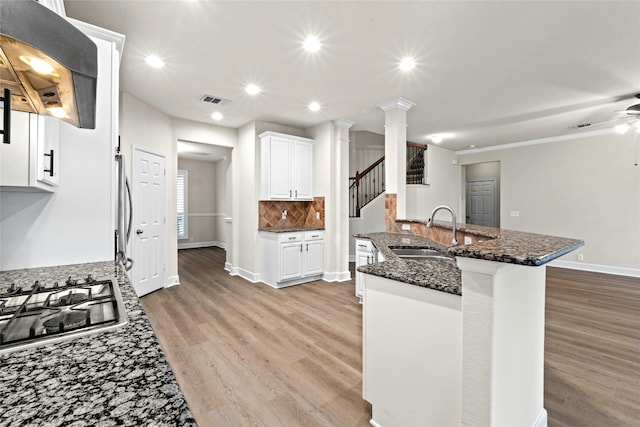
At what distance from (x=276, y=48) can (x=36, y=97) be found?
2.01 m

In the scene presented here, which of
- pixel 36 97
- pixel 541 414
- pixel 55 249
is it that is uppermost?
pixel 36 97

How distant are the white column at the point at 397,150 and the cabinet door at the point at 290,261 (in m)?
1.71

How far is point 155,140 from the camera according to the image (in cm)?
420

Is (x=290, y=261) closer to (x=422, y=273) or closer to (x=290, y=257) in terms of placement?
(x=290, y=257)

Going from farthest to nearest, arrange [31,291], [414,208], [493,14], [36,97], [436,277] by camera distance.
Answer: [414,208] < [493,14] < [436,277] < [31,291] < [36,97]

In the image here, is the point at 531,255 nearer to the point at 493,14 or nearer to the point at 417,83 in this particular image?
the point at 493,14

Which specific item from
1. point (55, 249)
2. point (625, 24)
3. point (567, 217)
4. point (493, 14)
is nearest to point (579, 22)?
point (625, 24)

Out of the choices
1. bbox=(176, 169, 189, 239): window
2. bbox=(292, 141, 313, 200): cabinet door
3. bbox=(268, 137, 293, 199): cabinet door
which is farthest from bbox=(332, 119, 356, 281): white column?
bbox=(176, 169, 189, 239): window

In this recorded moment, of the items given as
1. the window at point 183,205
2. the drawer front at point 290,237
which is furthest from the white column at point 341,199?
the window at point 183,205

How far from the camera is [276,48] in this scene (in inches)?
102

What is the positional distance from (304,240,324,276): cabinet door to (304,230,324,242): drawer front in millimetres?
66

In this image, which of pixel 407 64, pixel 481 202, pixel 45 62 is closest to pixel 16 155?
pixel 45 62

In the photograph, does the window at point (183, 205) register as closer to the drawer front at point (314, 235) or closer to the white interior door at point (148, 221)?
the white interior door at point (148, 221)

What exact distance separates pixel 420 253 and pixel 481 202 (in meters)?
6.18
